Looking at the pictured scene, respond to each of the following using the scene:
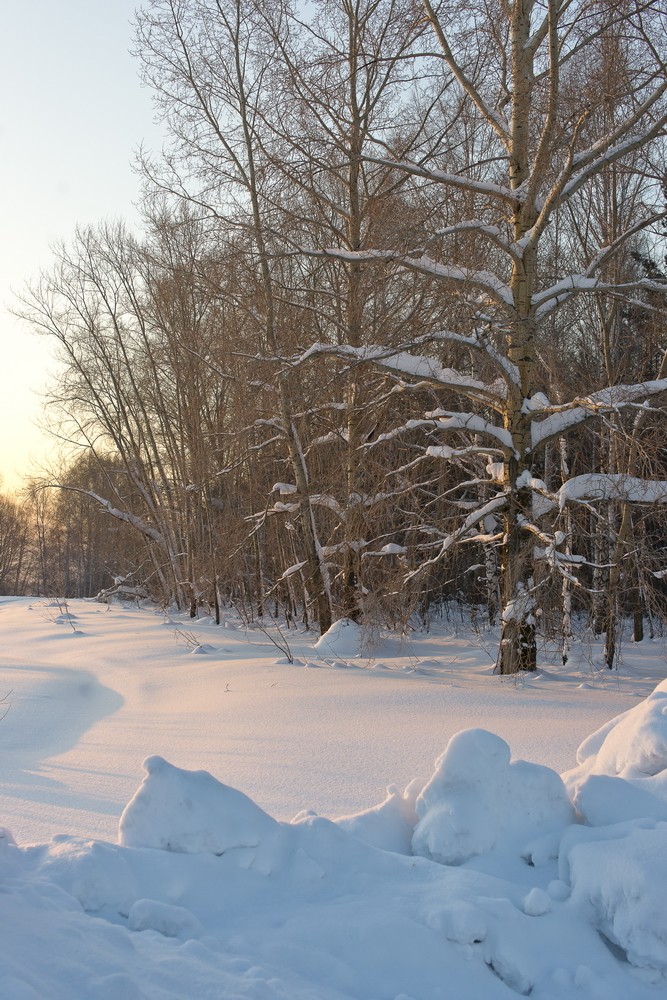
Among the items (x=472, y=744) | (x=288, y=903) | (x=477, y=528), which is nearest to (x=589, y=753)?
(x=472, y=744)

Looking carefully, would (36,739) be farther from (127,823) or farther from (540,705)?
(540,705)

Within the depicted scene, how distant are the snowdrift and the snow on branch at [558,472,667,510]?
170 inches

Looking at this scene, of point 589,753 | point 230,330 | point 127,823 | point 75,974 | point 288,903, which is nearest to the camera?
point 75,974

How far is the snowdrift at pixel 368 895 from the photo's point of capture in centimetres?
247

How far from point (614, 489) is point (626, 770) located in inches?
168

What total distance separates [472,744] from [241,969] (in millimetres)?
1492

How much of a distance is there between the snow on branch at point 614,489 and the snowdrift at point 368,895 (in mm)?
4318

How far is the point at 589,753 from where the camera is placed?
171 inches

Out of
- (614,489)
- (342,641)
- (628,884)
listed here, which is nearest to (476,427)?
(614,489)

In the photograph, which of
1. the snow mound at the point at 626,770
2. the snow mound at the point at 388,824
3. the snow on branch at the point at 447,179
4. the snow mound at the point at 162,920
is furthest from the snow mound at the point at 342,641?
the snow mound at the point at 162,920

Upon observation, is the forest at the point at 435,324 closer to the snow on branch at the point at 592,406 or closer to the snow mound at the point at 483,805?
the snow on branch at the point at 592,406

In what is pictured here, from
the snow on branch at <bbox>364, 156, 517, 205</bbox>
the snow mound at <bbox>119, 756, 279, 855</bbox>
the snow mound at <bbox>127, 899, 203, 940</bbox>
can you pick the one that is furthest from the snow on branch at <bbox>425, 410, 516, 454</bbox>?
the snow mound at <bbox>127, 899, 203, 940</bbox>

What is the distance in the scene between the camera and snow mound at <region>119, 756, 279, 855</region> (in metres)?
3.21

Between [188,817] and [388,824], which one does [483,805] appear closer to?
[388,824]
